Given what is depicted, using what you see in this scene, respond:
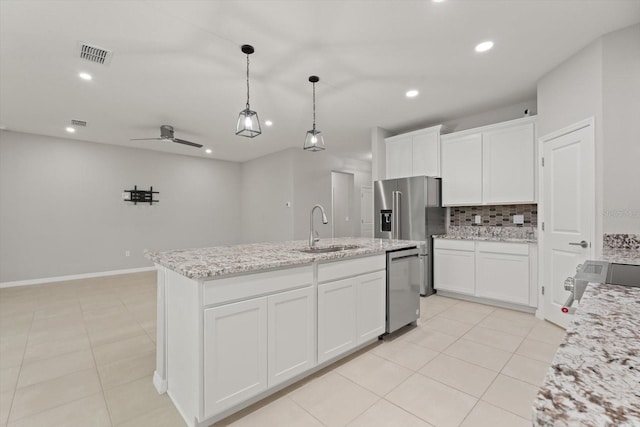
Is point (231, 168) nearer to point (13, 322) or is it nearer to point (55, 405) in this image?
point (13, 322)

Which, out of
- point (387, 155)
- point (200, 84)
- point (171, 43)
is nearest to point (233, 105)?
point (200, 84)

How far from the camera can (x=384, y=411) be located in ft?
5.80

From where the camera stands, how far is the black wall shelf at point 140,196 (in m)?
6.06

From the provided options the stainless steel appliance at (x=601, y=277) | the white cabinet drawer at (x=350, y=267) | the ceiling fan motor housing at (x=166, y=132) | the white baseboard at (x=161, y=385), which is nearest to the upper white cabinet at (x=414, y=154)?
the white cabinet drawer at (x=350, y=267)

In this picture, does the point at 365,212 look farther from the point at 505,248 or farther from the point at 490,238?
the point at 505,248

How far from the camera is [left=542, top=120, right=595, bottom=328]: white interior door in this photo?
2.63 metres

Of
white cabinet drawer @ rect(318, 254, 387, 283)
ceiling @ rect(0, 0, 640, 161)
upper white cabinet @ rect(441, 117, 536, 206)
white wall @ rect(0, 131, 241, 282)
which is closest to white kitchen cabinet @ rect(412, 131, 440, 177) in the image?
upper white cabinet @ rect(441, 117, 536, 206)

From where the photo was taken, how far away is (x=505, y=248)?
11.8 ft

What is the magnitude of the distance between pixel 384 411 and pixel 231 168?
278 inches

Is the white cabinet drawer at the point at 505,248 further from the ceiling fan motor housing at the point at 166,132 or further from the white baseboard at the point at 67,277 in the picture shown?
the white baseboard at the point at 67,277

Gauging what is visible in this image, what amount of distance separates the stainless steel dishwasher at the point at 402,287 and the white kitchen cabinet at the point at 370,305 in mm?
83

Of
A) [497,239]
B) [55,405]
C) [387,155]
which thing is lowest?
[55,405]

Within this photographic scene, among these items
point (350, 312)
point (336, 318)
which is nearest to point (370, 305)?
point (350, 312)

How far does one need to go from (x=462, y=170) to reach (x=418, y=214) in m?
0.88
